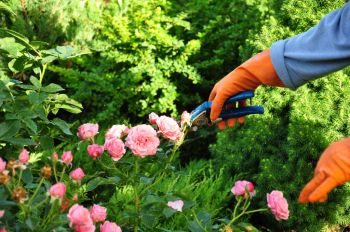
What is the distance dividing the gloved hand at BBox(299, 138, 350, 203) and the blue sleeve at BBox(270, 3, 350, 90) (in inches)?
13.1

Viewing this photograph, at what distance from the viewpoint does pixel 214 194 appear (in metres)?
3.01

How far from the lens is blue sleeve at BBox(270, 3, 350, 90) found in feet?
5.38

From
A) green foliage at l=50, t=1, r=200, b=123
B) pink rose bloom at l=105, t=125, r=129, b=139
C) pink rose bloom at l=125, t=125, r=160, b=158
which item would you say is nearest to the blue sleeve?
pink rose bloom at l=125, t=125, r=160, b=158

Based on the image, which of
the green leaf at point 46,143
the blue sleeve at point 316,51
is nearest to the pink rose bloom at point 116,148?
the green leaf at point 46,143

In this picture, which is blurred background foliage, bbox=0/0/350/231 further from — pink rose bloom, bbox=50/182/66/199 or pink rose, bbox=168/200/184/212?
pink rose bloom, bbox=50/182/66/199

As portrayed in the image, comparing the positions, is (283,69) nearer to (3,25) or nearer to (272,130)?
(272,130)

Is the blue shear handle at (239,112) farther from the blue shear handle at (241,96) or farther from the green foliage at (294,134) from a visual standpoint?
the green foliage at (294,134)

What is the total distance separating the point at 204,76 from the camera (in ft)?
13.4

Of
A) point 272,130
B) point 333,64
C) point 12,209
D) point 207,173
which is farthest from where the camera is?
point 207,173

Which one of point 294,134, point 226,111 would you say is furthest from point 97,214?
point 294,134

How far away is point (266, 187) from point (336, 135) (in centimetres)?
43

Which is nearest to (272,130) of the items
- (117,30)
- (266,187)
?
(266,187)

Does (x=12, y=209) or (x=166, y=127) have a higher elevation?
(x=166, y=127)

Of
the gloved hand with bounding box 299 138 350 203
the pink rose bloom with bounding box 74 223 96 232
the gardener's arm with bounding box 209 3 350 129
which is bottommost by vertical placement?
the pink rose bloom with bounding box 74 223 96 232
